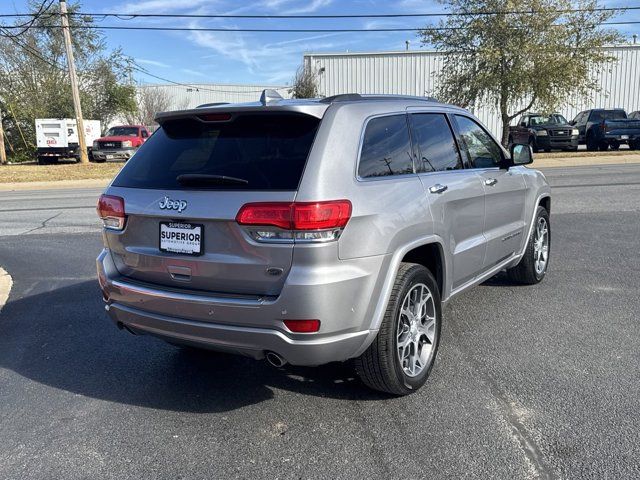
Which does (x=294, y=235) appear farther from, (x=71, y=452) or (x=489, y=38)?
(x=489, y=38)

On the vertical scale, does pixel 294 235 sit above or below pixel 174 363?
above

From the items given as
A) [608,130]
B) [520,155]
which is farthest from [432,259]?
[608,130]

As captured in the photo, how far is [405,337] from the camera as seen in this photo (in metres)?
3.56

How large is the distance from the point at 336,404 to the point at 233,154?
1638 mm

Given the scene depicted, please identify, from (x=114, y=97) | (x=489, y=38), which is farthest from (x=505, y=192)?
(x=114, y=97)

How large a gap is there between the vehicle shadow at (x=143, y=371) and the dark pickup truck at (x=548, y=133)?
81.3 feet

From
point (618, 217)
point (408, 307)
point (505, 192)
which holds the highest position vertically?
point (505, 192)

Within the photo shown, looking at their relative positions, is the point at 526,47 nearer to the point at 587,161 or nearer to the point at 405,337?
the point at 587,161

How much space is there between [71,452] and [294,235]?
1690 mm

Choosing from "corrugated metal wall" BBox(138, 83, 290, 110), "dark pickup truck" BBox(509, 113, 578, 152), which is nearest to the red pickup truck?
"dark pickup truck" BBox(509, 113, 578, 152)

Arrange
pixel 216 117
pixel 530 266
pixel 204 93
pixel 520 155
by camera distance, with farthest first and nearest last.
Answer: pixel 204 93
pixel 530 266
pixel 520 155
pixel 216 117

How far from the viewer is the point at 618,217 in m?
9.55

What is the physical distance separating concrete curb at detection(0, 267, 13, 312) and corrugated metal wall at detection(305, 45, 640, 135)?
34.9 m

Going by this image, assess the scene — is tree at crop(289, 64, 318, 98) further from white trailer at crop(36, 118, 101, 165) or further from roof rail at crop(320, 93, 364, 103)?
roof rail at crop(320, 93, 364, 103)
